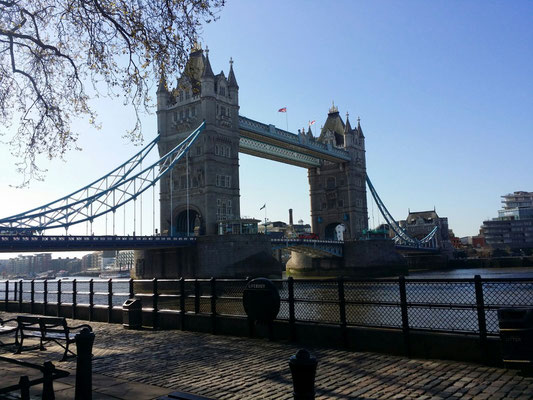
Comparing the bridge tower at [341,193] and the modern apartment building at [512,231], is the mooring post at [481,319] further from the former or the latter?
the modern apartment building at [512,231]

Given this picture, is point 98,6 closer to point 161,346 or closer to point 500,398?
point 161,346

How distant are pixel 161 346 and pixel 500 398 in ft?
20.2

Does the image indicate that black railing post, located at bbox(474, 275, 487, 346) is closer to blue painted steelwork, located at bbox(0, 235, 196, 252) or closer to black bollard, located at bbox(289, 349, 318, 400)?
black bollard, located at bbox(289, 349, 318, 400)

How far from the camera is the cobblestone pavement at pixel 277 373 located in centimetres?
582

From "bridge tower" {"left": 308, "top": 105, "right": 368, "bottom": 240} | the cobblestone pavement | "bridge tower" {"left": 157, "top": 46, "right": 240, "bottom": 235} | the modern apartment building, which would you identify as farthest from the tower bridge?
the modern apartment building

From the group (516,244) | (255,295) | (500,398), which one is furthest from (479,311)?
(516,244)

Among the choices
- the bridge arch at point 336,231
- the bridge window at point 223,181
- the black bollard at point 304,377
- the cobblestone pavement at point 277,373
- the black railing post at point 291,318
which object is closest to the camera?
the black bollard at point 304,377

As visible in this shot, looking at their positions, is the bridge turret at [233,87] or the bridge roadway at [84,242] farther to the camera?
the bridge turret at [233,87]

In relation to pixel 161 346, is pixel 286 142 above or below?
above

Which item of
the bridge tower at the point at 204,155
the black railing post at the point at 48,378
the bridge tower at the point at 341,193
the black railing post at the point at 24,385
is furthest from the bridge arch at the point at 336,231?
the black railing post at the point at 24,385

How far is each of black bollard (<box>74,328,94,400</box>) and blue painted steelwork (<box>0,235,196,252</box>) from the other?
3595 centimetres

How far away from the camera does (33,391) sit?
603 cm

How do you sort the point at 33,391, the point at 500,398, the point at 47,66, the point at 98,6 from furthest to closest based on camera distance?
the point at 47,66 → the point at 98,6 → the point at 33,391 → the point at 500,398

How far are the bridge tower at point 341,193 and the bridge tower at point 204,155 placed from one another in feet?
101
